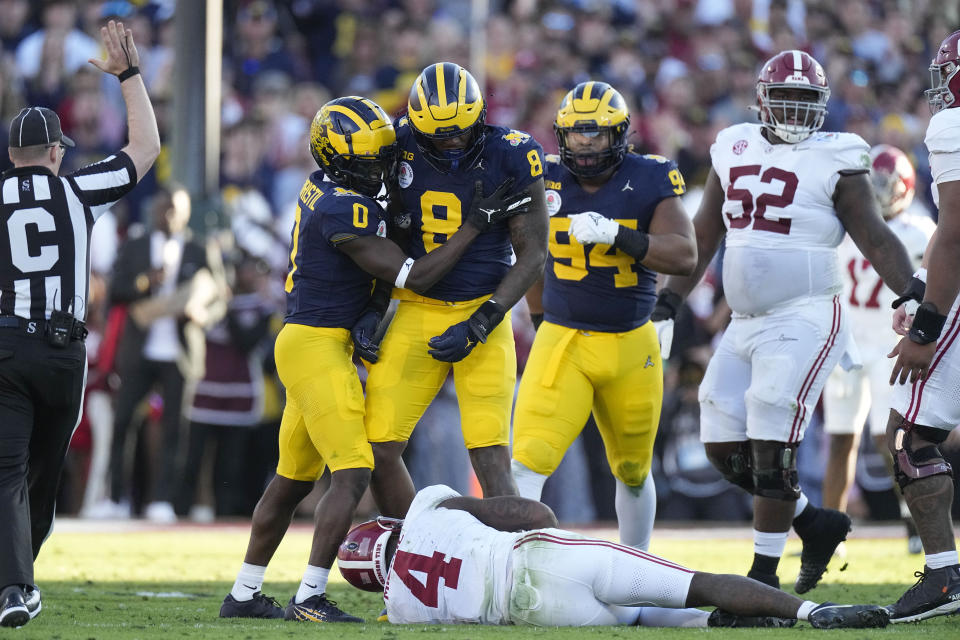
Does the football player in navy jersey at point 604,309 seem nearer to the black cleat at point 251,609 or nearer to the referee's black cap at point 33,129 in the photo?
the black cleat at point 251,609

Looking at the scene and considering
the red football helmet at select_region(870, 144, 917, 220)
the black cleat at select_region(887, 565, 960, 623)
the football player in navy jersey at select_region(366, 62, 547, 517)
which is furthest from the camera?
the red football helmet at select_region(870, 144, 917, 220)

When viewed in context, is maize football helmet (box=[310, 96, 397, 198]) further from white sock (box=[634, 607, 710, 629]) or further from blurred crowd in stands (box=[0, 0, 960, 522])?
blurred crowd in stands (box=[0, 0, 960, 522])

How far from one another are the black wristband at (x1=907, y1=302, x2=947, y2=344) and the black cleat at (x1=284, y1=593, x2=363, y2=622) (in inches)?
89.9

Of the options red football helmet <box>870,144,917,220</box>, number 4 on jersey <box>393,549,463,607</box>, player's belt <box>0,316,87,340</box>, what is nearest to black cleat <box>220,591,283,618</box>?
number 4 on jersey <box>393,549,463,607</box>

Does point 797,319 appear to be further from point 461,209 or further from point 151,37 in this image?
point 151,37

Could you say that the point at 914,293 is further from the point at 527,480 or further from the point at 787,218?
the point at 527,480

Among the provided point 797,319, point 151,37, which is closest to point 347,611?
point 797,319

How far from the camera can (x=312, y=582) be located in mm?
5410

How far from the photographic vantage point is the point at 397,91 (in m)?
14.1

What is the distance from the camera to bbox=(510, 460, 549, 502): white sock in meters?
6.24

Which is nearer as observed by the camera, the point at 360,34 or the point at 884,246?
the point at 884,246

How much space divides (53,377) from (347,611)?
154 centimetres

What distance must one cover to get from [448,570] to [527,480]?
1.41m

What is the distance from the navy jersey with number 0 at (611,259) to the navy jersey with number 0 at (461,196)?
58 cm
